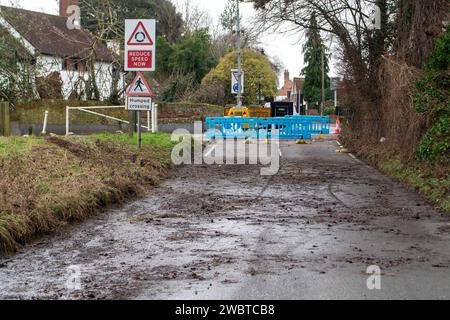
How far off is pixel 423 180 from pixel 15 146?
9710mm

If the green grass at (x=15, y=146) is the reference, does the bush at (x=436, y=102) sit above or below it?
above

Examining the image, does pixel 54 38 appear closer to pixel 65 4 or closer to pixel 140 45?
pixel 65 4

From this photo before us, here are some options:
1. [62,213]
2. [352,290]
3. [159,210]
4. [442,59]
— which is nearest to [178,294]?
[352,290]

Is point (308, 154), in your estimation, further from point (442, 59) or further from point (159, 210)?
point (159, 210)

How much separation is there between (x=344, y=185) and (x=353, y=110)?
1411cm

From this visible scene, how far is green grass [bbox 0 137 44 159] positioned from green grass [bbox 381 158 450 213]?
861 cm

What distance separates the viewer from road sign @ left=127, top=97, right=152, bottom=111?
19.7 metres

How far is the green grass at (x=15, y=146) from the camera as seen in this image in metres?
15.5

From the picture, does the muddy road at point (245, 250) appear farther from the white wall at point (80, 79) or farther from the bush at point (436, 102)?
the white wall at point (80, 79)

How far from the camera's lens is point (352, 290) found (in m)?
6.98

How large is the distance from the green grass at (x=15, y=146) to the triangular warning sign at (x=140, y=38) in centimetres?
369

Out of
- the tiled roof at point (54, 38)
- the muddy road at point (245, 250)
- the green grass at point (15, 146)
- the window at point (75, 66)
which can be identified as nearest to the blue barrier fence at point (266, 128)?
the window at point (75, 66)

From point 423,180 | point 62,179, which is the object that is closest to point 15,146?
point 62,179

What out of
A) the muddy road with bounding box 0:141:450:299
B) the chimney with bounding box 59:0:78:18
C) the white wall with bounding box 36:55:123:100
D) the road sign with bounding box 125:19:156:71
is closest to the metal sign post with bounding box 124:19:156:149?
the road sign with bounding box 125:19:156:71
